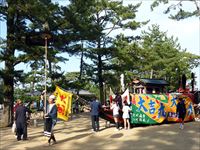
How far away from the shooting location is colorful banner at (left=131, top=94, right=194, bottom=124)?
22127mm

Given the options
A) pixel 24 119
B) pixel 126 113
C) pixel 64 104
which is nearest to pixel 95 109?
pixel 126 113

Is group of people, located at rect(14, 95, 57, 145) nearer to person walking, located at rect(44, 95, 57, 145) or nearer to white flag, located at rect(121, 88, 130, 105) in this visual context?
person walking, located at rect(44, 95, 57, 145)

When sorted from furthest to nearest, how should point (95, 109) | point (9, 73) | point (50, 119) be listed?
point (9, 73) → point (95, 109) → point (50, 119)

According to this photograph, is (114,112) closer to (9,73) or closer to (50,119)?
(50,119)

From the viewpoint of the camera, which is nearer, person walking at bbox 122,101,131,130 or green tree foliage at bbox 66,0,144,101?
person walking at bbox 122,101,131,130

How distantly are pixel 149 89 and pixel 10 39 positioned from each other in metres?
12.3

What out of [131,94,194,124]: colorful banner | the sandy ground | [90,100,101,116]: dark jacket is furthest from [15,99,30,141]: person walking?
[131,94,194,124]: colorful banner

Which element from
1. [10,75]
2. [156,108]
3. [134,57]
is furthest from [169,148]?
[134,57]

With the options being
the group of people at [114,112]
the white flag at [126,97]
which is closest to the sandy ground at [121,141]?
A: the group of people at [114,112]

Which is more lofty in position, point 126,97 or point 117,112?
point 126,97

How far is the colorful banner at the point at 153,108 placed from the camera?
22.1 meters

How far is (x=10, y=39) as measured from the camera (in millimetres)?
26516

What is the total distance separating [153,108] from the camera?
896 inches

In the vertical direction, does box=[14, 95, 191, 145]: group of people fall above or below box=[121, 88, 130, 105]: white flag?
below
